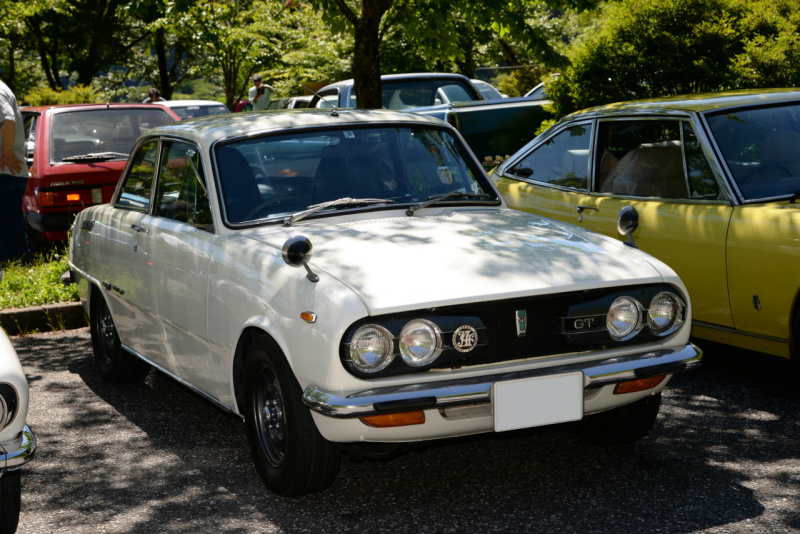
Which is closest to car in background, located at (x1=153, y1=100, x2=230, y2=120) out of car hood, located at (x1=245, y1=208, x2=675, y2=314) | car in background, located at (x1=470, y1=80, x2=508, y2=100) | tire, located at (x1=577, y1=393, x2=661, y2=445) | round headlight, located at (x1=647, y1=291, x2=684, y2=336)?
car in background, located at (x1=470, y1=80, x2=508, y2=100)

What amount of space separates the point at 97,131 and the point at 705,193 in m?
7.10

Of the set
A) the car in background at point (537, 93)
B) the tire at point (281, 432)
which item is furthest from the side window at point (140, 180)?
the car in background at point (537, 93)

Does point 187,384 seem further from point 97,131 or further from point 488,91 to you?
point 488,91

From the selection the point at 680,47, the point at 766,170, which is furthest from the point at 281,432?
the point at 680,47

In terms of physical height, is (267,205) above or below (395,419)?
above

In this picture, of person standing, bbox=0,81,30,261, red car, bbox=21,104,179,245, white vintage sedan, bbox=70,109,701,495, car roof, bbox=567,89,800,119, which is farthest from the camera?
red car, bbox=21,104,179,245

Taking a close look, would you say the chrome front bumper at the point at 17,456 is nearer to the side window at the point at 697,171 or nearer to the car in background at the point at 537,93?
the side window at the point at 697,171

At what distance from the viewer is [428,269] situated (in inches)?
169

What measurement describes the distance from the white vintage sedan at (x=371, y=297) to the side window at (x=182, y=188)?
17mm

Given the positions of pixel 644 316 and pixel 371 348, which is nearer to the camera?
pixel 371 348

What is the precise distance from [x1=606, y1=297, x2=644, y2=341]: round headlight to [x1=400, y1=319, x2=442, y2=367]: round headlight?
775 mm

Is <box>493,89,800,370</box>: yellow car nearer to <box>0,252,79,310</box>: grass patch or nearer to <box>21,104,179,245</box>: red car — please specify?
<box>0,252,79,310</box>: grass patch

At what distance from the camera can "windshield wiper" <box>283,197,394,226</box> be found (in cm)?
505

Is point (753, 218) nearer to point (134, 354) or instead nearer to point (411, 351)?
point (411, 351)
